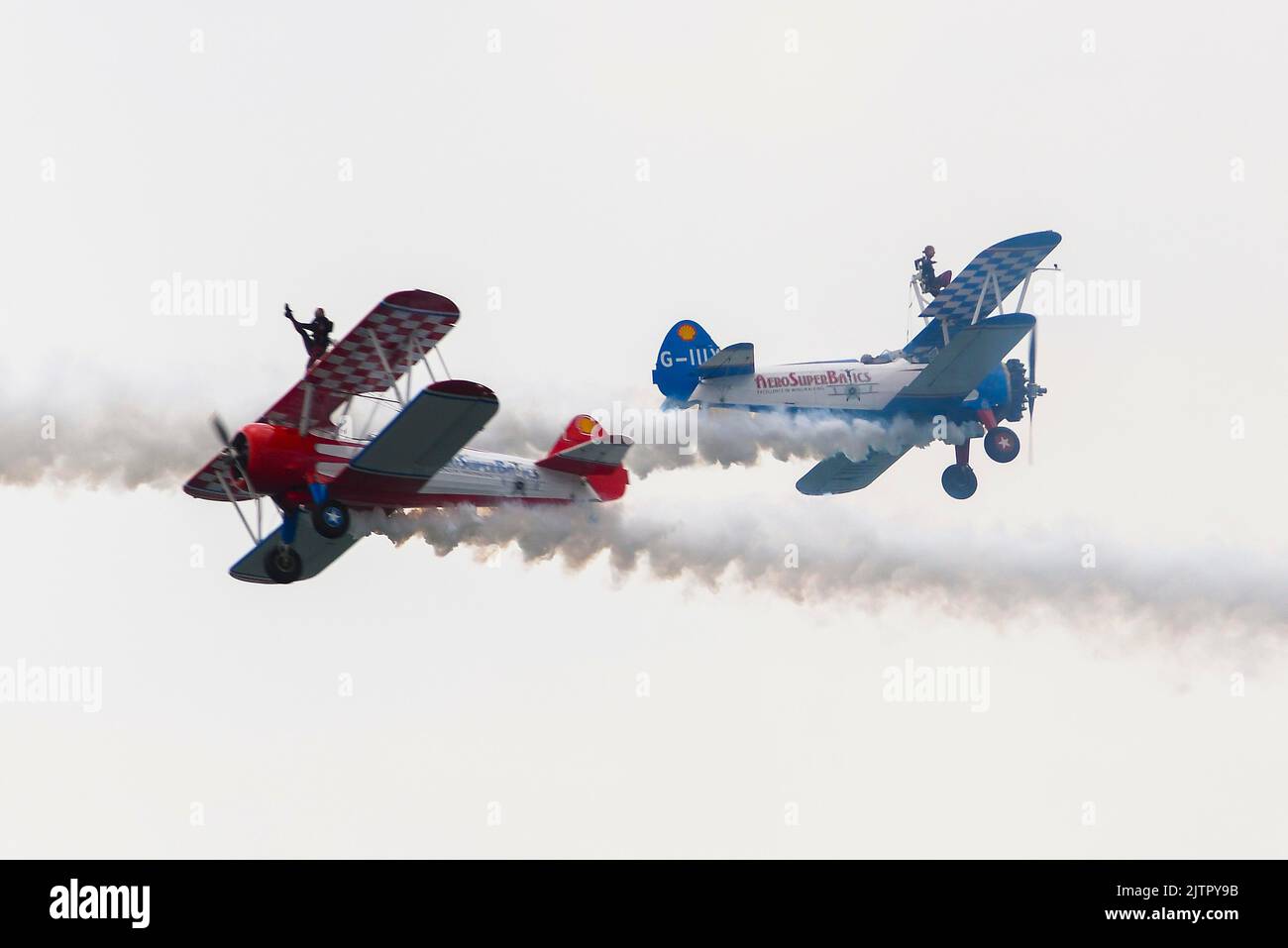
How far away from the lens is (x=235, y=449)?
34.0m

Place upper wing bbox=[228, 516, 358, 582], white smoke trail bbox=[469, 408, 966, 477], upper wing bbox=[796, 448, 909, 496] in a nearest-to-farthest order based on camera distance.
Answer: upper wing bbox=[228, 516, 358, 582]
white smoke trail bbox=[469, 408, 966, 477]
upper wing bbox=[796, 448, 909, 496]

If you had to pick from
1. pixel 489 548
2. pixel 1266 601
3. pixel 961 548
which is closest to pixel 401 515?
pixel 489 548

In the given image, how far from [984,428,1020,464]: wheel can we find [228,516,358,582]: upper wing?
10212 mm

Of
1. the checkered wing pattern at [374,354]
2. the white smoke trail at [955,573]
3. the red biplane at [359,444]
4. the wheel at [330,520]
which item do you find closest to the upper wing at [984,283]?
the white smoke trail at [955,573]

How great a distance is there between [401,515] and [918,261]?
9315 mm

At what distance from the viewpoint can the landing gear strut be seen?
41.8 m

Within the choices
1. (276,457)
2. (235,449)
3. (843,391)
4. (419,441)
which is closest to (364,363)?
(419,441)

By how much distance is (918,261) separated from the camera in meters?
40.1

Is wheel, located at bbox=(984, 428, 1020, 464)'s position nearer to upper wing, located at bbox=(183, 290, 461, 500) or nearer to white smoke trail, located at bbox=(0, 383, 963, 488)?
white smoke trail, located at bbox=(0, 383, 963, 488)

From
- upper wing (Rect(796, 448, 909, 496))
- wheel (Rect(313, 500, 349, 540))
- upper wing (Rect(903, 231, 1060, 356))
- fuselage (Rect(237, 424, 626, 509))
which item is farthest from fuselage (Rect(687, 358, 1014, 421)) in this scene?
wheel (Rect(313, 500, 349, 540))

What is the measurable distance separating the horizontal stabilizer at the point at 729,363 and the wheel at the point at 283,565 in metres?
7.25

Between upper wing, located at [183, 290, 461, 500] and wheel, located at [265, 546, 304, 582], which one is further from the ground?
upper wing, located at [183, 290, 461, 500]

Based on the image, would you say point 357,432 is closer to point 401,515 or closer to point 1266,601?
point 401,515

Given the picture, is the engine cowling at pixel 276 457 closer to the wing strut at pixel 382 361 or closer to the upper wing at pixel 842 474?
the wing strut at pixel 382 361
